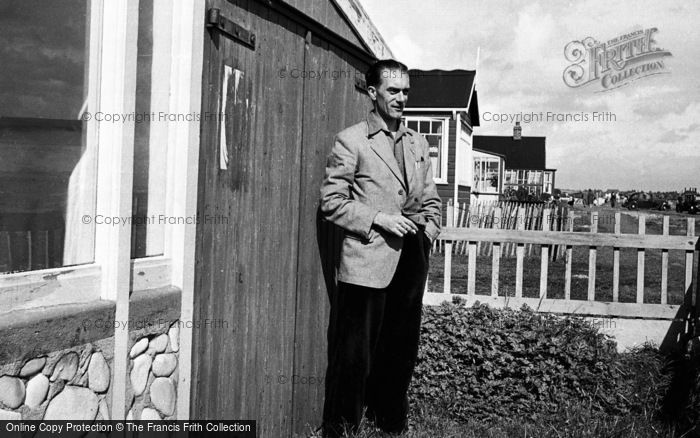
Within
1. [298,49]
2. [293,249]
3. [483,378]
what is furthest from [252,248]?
[483,378]

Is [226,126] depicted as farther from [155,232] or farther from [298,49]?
[298,49]

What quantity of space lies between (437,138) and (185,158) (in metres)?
19.4

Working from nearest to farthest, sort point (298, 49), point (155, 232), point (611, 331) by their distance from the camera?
point (155, 232) < point (298, 49) < point (611, 331)

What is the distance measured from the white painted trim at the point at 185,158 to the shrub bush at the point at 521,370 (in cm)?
289

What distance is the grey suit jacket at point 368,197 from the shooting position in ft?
13.5

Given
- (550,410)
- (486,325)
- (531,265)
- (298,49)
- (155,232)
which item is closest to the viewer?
(155,232)


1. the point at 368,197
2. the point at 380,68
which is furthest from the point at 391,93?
the point at 368,197

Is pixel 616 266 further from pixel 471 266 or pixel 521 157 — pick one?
pixel 521 157

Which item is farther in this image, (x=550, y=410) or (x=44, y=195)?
(x=550, y=410)

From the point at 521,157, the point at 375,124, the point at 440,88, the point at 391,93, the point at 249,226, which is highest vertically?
the point at 521,157

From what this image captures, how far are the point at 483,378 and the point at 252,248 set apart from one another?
275 centimetres

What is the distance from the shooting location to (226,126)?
11.6 feet

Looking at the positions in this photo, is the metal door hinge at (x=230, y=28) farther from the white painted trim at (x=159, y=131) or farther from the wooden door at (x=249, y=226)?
the white painted trim at (x=159, y=131)

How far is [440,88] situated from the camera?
22750 millimetres
